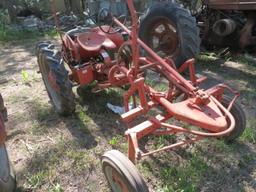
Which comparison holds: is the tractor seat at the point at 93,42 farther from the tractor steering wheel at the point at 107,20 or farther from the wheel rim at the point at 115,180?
the wheel rim at the point at 115,180

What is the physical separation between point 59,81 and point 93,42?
0.85m

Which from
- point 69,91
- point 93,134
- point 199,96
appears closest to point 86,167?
point 93,134

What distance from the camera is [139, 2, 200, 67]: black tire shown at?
15.6 feet

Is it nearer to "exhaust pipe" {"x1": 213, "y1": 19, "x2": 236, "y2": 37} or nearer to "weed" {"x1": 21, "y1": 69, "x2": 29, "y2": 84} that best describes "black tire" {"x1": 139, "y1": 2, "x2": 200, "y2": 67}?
"exhaust pipe" {"x1": 213, "y1": 19, "x2": 236, "y2": 37}

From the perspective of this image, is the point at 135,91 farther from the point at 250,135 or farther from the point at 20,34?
the point at 20,34

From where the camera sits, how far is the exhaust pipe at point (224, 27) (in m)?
5.64

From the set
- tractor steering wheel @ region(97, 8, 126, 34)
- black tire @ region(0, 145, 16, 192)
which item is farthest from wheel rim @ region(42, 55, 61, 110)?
black tire @ region(0, 145, 16, 192)

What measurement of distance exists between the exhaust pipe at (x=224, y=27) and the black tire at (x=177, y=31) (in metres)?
0.99

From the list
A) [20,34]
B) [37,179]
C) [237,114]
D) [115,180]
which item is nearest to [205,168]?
[237,114]

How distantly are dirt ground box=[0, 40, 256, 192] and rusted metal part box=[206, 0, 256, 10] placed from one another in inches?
52.1

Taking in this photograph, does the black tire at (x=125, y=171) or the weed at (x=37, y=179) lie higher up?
the black tire at (x=125, y=171)

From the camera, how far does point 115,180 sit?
110 inches

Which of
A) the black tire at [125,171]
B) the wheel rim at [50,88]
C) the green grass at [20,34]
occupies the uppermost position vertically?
the black tire at [125,171]

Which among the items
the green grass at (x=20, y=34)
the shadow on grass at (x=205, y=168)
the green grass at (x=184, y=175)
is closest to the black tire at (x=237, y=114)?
the shadow on grass at (x=205, y=168)
